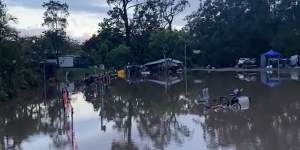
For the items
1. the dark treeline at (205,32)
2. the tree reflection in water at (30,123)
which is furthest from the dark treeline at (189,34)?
the tree reflection in water at (30,123)

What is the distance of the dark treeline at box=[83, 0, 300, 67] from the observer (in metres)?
73.8

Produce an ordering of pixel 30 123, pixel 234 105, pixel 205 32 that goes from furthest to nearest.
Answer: pixel 205 32 < pixel 30 123 < pixel 234 105

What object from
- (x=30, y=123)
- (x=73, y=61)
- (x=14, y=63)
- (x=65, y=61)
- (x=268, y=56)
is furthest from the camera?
(x=73, y=61)

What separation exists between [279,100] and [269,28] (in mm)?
50867

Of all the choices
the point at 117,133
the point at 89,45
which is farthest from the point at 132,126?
the point at 89,45

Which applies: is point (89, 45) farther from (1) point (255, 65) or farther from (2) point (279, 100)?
(2) point (279, 100)

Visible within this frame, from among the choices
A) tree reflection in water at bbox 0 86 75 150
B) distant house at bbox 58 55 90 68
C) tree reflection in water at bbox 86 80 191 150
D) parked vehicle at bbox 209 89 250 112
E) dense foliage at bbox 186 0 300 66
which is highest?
dense foliage at bbox 186 0 300 66

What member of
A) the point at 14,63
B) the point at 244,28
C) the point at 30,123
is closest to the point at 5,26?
the point at 14,63

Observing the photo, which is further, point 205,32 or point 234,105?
point 205,32

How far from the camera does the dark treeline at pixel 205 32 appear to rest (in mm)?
73812

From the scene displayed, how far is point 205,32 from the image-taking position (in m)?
83.5

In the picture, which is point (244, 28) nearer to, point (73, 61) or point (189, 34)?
point (189, 34)

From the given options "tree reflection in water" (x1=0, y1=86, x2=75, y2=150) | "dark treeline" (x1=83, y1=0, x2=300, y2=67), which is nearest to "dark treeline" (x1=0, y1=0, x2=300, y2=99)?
"dark treeline" (x1=83, y1=0, x2=300, y2=67)

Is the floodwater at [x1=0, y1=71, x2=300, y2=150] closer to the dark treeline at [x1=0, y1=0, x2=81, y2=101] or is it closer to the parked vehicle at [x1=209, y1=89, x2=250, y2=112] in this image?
the parked vehicle at [x1=209, y1=89, x2=250, y2=112]
